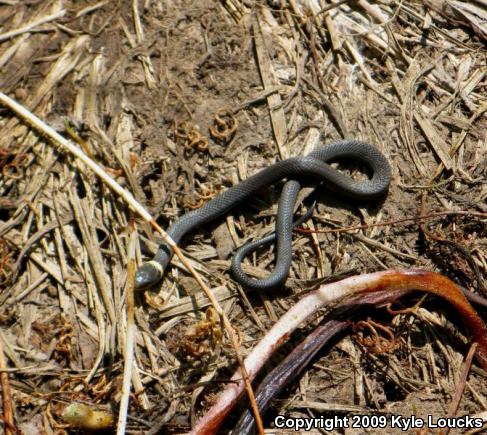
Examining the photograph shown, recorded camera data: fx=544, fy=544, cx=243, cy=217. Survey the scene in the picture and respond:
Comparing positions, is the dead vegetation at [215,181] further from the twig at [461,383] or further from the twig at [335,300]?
the twig at [335,300]

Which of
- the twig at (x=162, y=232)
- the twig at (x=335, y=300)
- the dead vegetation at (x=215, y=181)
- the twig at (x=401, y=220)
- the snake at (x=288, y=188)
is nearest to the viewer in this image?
the twig at (x=162, y=232)

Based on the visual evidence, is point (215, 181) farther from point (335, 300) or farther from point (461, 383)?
point (461, 383)

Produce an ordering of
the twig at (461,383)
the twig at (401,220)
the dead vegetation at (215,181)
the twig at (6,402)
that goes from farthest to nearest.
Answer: the twig at (401,220) < the dead vegetation at (215,181) < the twig at (6,402) < the twig at (461,383)

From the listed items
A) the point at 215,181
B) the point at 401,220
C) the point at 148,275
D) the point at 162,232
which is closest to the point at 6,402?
the point at 148,275

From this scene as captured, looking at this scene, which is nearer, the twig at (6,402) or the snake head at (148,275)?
the twig at (6,402)

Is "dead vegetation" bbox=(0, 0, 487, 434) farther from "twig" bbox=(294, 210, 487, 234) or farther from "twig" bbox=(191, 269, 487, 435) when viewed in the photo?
"twig" bbox=(191, 269, 487, 435)

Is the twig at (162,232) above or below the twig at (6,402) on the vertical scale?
above

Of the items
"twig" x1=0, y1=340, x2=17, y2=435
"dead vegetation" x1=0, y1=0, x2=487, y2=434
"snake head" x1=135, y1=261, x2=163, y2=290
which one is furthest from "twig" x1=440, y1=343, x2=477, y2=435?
"twig" x1=0, y1=340, x2=17, y2=435

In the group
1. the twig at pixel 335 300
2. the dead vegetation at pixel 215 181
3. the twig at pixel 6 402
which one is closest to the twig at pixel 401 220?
the dead vegetation at pixel 215 181
